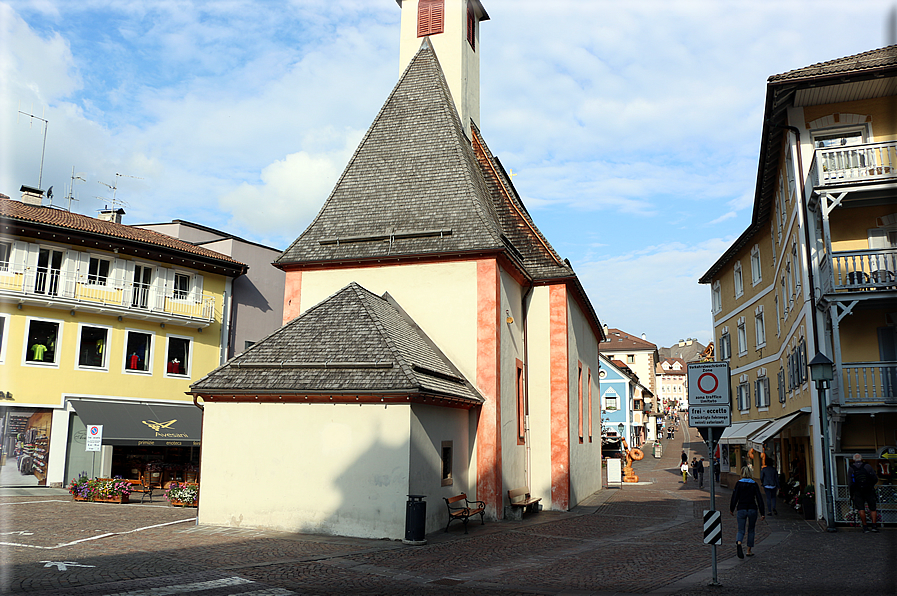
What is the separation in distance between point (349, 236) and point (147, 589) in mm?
13231

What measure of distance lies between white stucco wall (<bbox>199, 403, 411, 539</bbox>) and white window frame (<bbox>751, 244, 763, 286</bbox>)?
22.5 metres

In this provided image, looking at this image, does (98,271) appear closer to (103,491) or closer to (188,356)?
(188,356)

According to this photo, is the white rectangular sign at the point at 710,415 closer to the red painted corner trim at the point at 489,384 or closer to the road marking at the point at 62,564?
the red painted corner trim at the point at 489,384

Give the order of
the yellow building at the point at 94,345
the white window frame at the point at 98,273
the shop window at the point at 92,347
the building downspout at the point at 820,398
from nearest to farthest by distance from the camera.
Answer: the building downspout at the point at 820,398
the yellow building at the point at 94,345
the shop window at the point at 92,347
the white window frame at the point at 98,273

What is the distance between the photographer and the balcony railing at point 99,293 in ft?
86.5

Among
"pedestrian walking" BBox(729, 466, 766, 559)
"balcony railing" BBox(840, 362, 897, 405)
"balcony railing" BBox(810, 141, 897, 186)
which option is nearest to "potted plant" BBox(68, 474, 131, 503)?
"pedestrian walking" BBox(729, 466, 766, 559)

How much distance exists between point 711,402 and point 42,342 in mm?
25803

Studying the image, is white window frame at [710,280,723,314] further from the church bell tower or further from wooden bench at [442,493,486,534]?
wooden bench at [442,493,486,534]

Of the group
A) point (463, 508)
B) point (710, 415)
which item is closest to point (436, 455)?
point (463, 508)

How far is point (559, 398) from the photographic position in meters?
22.4

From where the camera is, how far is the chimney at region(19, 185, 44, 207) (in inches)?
1259

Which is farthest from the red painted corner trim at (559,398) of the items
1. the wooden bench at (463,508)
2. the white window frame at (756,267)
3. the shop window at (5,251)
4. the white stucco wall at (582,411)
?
the shop window at (5,251)

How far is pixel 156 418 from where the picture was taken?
93.8 ft

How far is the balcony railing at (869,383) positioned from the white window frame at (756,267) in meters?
13.9
